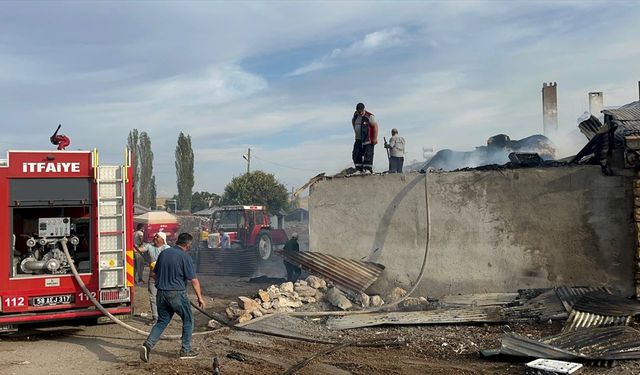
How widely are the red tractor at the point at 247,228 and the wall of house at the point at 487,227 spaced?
1050cm

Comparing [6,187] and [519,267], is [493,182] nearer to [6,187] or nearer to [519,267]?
[519,267]

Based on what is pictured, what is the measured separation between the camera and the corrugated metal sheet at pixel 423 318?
9.25 metres

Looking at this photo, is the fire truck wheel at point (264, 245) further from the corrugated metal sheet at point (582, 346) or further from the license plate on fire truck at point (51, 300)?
the corrugated metal sheet at point (582, 346)

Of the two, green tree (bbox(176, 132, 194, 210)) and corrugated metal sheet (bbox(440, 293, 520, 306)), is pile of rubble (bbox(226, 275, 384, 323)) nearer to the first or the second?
corrugated metal sheet (bbox(440, 293, 520, 306))

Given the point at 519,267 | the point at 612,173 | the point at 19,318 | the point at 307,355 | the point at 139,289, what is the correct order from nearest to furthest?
the point at 307,355 → the point at 19,318 → the point at 612,173 → the point at 519,267 → the point at 139,289

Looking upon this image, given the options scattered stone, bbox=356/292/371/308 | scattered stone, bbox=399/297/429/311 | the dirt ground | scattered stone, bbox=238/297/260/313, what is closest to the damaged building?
scattered stone, bbox=399/297/429/311

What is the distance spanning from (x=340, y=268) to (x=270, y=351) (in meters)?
4.02

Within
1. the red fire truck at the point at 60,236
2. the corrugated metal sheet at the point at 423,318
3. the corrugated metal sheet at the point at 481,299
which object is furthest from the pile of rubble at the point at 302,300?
the red fire truck at the point at 60,236

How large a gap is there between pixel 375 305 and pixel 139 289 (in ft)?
25.2

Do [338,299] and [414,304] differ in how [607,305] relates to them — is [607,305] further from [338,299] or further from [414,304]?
[338,299]

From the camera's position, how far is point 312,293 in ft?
36.5

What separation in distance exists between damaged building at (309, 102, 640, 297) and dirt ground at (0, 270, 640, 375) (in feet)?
7.18

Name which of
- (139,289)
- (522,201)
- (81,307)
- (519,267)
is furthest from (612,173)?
(139,289)

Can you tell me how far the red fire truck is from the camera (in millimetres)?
8391
